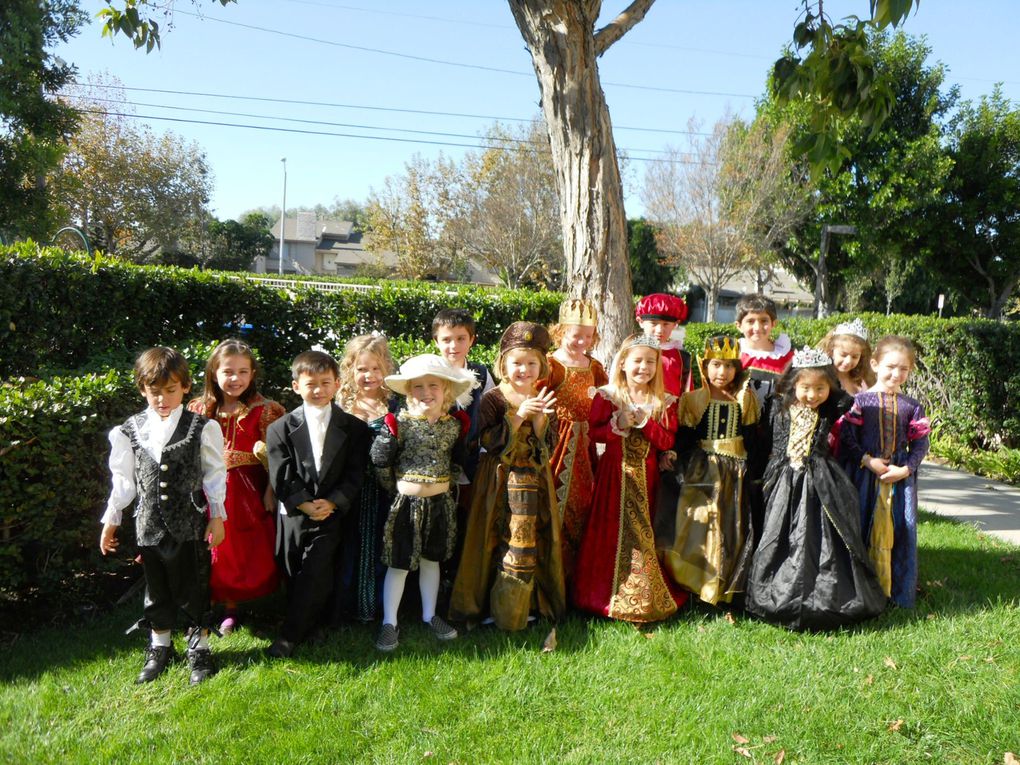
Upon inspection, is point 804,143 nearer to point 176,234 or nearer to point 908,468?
point 908,468

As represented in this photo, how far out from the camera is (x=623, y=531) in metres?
3.79

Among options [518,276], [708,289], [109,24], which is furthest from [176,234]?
[109,24]

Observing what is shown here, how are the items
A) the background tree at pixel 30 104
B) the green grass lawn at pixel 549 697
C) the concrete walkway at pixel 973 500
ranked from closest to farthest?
the green grass lawn at pixel 549 697, the concrete walkway at pixel 973 500, the background tree at pixel 30 104

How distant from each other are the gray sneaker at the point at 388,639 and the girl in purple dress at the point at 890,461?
259 centimetres

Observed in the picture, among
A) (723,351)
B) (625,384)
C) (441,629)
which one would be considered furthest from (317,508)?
(723,351)

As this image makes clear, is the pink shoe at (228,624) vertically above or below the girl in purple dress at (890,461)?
below

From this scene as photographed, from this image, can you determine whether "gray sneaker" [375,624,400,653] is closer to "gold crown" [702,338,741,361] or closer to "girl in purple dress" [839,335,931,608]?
"gold crown" [702,338,741,361]

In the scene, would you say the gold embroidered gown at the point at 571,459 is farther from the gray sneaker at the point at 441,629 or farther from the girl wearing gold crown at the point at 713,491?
the gray sneaker at the point at 441,629

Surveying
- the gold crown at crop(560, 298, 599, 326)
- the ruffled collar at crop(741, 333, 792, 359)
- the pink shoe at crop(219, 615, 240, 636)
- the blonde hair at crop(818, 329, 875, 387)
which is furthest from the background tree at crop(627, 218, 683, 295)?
the pink shoe at crop(219, 615, 240, 636)

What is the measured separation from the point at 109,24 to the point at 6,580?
445cm

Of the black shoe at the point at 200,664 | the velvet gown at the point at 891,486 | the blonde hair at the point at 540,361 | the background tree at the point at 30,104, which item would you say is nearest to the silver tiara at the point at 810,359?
the velvet gown at the point at 891,486

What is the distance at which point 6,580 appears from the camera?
11.1ft

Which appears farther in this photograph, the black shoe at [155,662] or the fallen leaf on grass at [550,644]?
the fallen leaf on grass at [550,644]

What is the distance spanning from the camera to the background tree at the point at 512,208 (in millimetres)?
29266
